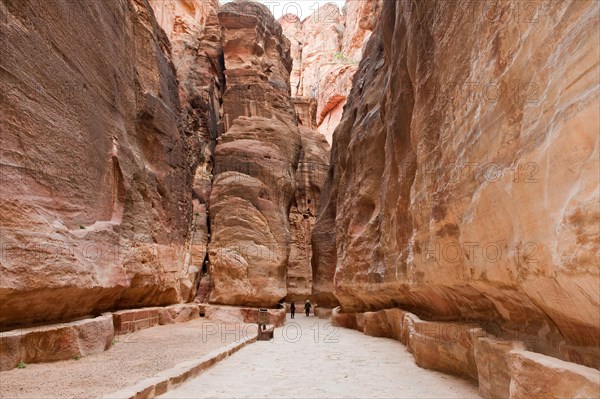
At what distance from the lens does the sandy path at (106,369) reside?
16.8 ft

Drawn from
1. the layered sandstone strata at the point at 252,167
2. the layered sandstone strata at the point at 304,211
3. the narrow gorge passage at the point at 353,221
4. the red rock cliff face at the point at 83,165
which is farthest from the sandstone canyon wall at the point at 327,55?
the red rock cliff face at the point at 83,165

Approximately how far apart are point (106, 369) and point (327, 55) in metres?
61.9

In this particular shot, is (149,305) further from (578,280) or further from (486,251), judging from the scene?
(578,280)

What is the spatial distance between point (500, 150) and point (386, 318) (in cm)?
869

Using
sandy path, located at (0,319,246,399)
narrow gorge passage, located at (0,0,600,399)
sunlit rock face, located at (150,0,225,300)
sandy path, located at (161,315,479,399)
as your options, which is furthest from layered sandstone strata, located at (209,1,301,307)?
sandy path, located at (161,315,479,399)

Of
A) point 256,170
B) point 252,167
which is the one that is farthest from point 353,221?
point 252,167

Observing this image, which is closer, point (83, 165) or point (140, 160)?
point (83, 165)

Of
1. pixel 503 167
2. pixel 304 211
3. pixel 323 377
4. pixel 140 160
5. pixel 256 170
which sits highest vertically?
pixel 256 170

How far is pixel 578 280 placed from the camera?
2990 millimetres

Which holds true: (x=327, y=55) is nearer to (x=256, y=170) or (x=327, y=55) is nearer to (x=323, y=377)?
(x=256, y=170)

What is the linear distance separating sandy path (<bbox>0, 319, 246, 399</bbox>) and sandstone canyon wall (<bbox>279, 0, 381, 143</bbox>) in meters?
28.4

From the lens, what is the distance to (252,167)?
66.6 feet

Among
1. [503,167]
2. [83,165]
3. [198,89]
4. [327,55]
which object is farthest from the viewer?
[327,55]

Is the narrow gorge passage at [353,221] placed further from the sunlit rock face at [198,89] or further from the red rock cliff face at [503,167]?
the sunlit rock face at [198,89]
